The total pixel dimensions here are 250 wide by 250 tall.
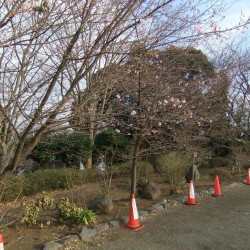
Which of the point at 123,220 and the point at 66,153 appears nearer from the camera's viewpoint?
the point at 123,220

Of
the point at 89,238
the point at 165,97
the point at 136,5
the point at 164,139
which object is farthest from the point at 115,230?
the point at 136,5

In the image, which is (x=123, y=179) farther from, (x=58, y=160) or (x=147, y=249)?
(x=147, y=249)

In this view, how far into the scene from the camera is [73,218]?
6.74 m

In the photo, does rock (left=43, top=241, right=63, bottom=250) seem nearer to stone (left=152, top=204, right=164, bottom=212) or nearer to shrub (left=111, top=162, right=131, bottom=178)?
stone (left=152, top=204, right=164, bottom=212)

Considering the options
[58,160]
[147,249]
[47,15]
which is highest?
[47,15]

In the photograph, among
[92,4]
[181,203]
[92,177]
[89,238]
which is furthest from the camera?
[92,177]

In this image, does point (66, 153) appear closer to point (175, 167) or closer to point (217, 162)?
point (175, 167)

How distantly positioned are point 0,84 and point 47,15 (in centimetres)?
154

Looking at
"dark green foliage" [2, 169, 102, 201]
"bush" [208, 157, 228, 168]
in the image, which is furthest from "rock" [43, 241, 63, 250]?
"bush" [208, 157, 228, 168]

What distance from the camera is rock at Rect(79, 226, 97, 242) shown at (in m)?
Result: 5.79

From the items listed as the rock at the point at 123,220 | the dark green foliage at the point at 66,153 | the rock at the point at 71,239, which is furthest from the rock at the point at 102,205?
the dark green foliage at the point at 66,153

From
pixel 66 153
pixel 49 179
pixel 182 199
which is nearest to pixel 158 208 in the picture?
pixel 182 199

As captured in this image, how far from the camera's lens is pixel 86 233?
590cm

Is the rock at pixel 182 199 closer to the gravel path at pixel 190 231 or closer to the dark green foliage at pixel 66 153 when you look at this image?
the gravel path at pixel 190 231
